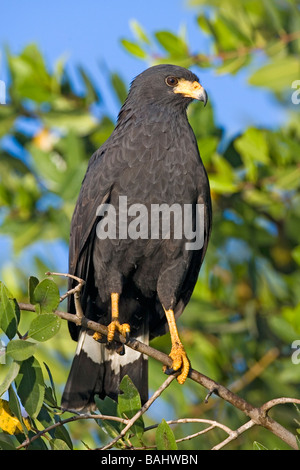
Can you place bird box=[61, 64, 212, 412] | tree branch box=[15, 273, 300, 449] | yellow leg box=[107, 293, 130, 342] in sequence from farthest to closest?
bird box=[61, 64, 212, 412] < yellow leg box=[107, 293, 130, 342] < tree branch box=[15, 273, 300, 449]

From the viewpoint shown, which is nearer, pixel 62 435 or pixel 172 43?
pixel 62 435

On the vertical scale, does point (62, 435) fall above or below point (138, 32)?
below

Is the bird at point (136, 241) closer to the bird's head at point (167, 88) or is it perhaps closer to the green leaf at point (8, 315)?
the bird's head at point (167, 88)

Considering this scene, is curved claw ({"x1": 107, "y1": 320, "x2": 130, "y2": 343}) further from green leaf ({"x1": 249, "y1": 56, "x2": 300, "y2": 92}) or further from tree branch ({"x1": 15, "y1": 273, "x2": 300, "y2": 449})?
green leaf ({"x1": 249, "y1": 56, "x2": 300, "y2": 92})

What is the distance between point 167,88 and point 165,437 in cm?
302

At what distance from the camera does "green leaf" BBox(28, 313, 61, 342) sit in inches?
129

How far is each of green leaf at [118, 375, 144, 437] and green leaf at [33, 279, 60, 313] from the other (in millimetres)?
552

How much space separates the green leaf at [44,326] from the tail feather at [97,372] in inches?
67.0

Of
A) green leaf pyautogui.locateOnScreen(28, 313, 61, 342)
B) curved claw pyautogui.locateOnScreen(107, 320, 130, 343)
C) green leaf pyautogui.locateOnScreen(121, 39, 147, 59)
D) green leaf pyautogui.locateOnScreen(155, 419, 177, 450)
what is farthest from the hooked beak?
green leaf pyautogui.locateOnScreen(155, 419, 177, 450)

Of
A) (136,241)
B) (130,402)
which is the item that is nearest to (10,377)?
(130,402)

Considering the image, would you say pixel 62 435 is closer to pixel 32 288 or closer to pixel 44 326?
pixel 44 326

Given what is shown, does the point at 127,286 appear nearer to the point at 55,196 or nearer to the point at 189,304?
the point at 189,304

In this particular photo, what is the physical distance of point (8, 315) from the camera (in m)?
3.27
